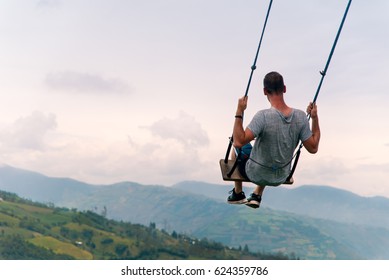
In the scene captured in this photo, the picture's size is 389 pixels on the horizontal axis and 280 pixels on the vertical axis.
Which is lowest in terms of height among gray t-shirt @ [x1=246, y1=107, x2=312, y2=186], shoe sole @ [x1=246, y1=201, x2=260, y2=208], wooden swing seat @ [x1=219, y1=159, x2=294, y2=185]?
shoe sole @ [x1=246, y1=201, x2=260, y2=208]

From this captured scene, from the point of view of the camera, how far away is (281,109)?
25.7 feet

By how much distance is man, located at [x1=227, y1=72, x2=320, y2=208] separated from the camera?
766cm

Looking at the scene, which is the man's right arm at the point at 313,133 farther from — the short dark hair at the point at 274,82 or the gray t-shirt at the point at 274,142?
the short dark hair at the point at 274,82

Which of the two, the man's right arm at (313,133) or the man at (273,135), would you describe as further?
the man's right arm at (313,133)

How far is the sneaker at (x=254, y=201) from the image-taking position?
29.5 ft

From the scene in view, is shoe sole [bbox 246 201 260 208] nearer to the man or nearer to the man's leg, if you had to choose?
the man's leg

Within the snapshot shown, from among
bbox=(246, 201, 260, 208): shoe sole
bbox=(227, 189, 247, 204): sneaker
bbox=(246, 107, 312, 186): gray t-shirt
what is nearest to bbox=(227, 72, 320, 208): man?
bbox=(246, 107, 312, 186): gray t-shirt

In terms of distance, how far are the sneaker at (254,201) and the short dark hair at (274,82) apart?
208cm

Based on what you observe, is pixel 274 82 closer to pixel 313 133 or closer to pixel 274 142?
pixel 274 142

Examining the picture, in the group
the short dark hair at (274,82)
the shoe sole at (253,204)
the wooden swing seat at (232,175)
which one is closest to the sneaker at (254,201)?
the shoe sole at (253,204)

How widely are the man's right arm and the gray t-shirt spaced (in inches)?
3.2
